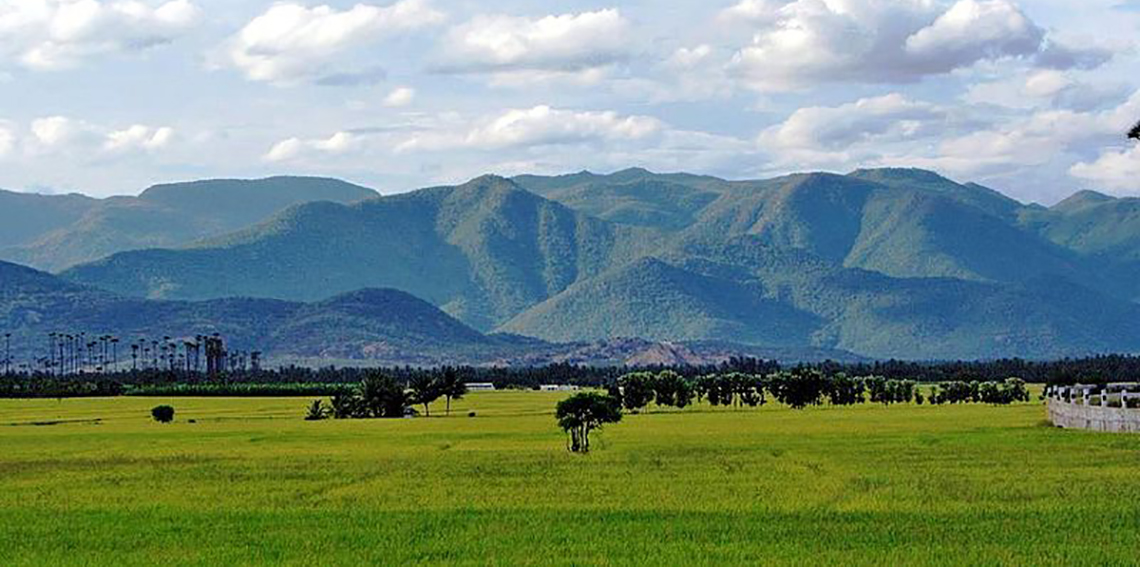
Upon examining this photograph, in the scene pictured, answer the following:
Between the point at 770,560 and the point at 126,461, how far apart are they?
129ft

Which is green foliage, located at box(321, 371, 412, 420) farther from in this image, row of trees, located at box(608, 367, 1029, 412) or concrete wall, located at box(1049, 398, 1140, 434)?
concrete wall, located at box(1049, 398, 1140, 434)

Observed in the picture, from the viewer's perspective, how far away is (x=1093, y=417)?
68250 millimetres

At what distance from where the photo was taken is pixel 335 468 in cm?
5872

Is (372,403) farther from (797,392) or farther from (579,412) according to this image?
(579,412)

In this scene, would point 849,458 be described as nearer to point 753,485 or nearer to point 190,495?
point 753,485

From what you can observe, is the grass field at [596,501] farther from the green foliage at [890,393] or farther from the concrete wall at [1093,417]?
the green foliage at [890,393]

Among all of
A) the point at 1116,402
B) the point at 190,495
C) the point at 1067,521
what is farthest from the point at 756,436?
the point at 1067,521

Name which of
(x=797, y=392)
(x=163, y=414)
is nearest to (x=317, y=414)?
(x=163, y=414)

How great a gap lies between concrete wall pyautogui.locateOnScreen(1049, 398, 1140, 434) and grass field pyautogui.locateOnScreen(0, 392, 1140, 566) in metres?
1.37

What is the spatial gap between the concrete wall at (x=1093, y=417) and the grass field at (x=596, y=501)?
1.37m

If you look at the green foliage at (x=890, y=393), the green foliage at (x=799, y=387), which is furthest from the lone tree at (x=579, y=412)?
the green foliage at (x=890, y=393)

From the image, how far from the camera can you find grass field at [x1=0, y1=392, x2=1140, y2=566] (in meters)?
33.2

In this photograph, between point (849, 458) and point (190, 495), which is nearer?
point (190, 495)

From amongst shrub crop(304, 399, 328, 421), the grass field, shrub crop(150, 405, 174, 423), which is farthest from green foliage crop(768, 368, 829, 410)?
the grass field
